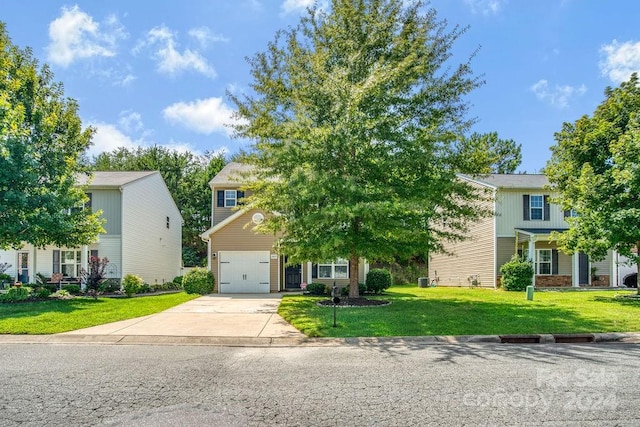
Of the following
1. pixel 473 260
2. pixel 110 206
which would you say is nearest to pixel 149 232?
pixel 110 206

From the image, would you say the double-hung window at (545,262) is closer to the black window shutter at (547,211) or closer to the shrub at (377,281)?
the black window shutter at (547,211)

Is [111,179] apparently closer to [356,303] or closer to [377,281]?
[377,281]

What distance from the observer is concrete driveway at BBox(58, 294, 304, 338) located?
31.2 ft

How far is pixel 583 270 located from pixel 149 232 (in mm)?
24330

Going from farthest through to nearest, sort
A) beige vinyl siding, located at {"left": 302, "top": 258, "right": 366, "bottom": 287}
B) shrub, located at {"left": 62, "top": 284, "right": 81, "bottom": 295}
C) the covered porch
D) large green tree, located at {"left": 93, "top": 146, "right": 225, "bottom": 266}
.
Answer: large green tree, located at {"left": 93, "top": 146, "right": 225, "bottom": 266} < the covered porch < beige vinyl siding, located at {"left": 302, "top": 258, "right": 366, "bottom": 287} < shrub, located at {"left": 62, "top": 284, "right": 81, "bottom": 295}

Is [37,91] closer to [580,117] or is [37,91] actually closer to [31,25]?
[31,25]

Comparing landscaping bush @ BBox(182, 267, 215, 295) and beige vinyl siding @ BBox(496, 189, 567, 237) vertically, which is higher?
beige vinyl siding @ BBox(496, 189, 567, 237)

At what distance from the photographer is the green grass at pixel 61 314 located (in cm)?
1002

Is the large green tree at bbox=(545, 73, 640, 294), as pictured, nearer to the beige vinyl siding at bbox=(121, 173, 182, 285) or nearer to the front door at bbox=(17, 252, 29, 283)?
the beige vinyl siding at bbox=(121, 173, 182, 285)

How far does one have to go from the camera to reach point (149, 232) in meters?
25.0

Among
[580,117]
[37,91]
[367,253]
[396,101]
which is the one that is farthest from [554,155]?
[37,91]

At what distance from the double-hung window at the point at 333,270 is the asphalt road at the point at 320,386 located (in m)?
12.6

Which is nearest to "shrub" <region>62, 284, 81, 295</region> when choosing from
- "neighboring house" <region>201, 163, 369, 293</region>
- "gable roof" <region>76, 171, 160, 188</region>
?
"gable roof" <region>76, 171, 160, 188</region>

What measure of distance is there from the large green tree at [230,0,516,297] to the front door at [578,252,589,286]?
1334 centimetres
